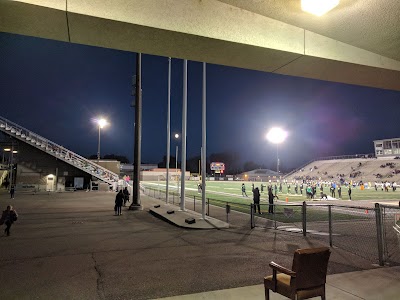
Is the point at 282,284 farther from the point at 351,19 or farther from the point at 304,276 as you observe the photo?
the point at 351,19

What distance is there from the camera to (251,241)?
11266 mm

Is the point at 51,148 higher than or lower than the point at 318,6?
higher

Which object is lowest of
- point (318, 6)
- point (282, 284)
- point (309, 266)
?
point (282, 284)

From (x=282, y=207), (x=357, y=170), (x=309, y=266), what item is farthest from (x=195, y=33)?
(x=357, y=170)

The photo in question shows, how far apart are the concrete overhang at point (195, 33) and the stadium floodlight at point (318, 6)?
72 centimetres

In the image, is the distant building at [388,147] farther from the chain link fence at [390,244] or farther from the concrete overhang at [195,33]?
the concrete overhang at [195,33]

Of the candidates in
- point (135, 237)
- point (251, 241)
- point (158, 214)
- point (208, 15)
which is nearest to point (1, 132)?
point (158, 214)

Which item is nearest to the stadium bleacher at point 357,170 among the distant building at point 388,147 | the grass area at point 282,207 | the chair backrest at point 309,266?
the distant building at point 388,147

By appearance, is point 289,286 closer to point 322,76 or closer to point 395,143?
point 322,76

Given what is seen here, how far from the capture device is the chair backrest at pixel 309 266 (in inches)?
190

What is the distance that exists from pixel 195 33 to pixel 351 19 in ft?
8.37

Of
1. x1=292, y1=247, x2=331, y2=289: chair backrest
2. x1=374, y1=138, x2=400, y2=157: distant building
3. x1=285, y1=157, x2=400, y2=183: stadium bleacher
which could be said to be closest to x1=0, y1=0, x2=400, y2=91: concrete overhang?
x1=292, y1=247, x2=331, y2=289: chair backrest

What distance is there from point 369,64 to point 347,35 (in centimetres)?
91

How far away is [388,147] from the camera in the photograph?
9206 cm
